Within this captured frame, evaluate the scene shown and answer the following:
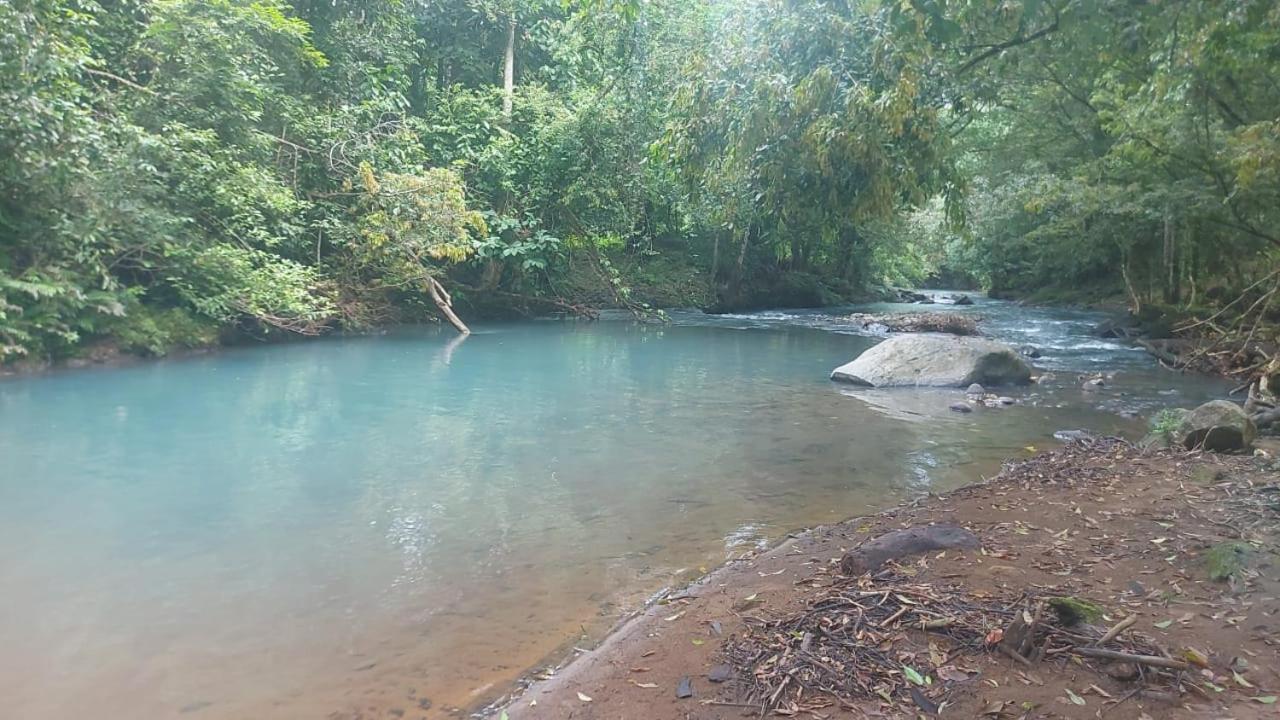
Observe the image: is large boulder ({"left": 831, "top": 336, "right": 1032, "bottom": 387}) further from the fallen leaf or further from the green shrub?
the green shrub

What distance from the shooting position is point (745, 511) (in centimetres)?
623

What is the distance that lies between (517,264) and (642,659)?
20.3 meters

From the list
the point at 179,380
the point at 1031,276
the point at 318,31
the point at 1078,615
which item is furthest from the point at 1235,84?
the point at 1031,276

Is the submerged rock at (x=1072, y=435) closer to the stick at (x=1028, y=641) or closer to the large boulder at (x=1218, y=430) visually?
the large boulder at (x=1218, y=430)

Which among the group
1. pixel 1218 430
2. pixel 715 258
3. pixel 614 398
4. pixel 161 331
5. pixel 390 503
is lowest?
pixel 390 503

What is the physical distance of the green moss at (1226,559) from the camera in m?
3.78

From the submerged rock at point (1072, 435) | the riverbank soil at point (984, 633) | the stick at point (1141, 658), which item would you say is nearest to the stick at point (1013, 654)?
the riverbank soil at point (984, 633)

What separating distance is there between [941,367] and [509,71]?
17.0 m

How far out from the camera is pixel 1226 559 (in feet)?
12.8

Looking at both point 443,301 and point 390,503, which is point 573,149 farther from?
point 390,503

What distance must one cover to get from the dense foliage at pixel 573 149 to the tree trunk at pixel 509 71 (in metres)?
0.10

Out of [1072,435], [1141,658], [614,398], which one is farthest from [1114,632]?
[614,398]

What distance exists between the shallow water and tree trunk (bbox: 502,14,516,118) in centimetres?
1161

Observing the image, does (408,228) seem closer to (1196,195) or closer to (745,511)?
(745,511)
